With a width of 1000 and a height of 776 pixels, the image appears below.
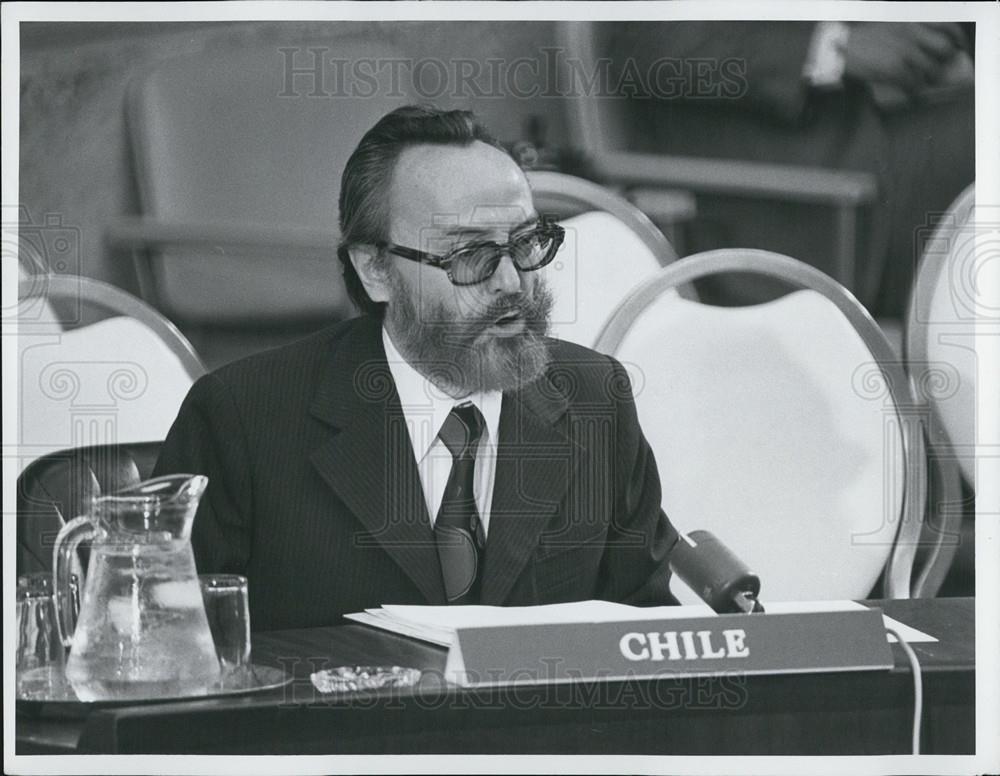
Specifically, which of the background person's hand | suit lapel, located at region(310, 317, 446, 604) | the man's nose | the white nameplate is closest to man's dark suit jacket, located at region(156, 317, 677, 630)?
suit lapel, located at region(310, 317, 446, 604)

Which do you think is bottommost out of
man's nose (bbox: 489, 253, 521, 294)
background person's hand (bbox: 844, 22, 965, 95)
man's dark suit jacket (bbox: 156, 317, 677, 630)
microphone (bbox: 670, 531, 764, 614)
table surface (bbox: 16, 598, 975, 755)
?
table surface (bbox: 16, 598, 975, 755)

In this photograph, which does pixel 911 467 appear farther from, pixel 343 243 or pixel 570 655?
pixel 343 243

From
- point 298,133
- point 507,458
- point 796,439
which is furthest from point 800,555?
point 298,133

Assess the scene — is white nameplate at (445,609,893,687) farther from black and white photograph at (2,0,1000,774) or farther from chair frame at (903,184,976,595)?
chair frame at (903,184,976,595)

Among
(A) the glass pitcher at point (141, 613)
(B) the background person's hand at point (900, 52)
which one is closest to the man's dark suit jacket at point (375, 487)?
(A) the glass pitcher at point (141, 613)

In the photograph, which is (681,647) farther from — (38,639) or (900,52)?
(900,52)

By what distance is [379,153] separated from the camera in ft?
5.98

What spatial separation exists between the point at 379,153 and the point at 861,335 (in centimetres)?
71

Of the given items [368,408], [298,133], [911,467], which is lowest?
[911,467]

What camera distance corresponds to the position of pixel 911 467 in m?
1.88

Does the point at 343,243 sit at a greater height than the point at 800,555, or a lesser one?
greater

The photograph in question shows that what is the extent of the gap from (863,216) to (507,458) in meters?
0.59

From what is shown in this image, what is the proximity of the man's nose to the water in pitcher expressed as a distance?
0.58m

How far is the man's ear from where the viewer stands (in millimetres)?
1821
